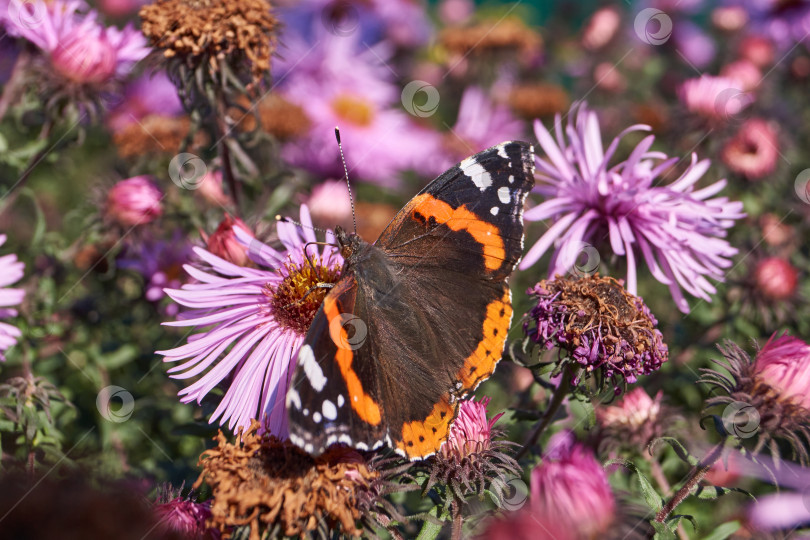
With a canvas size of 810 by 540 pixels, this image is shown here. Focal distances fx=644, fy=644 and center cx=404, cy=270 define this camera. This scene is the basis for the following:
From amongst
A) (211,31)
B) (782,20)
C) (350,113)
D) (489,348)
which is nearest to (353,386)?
(489,348)

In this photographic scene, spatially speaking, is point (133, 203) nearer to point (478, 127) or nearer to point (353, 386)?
point (353, 386)

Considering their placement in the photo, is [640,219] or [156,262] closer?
[640,219]

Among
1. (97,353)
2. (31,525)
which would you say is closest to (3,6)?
(97,353)

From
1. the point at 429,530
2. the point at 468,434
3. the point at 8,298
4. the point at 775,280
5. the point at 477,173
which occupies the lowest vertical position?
the point at 8,298

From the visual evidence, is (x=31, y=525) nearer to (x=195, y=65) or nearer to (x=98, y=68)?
(x=195, y=65)

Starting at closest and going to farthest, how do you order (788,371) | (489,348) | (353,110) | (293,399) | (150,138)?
(293,399) < (788,371) < (489,348) < (150,138) < (353,110)

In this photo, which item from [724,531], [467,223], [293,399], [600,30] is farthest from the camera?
[600,30]
